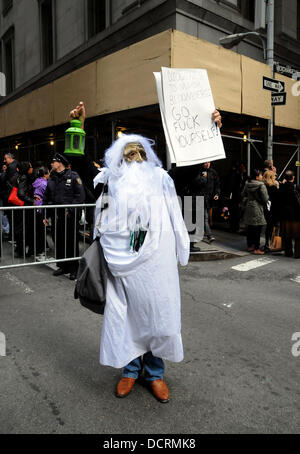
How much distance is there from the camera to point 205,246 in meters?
8.45

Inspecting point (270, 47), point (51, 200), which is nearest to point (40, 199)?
point (51, 200)

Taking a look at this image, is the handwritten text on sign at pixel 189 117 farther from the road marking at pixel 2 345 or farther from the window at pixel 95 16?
the window at pixel 95 16

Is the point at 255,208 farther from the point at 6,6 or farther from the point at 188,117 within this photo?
the point at 6,6

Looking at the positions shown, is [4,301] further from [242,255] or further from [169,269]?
[242,255]

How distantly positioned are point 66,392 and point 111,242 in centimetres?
119

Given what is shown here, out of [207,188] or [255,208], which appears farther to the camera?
[207,188]

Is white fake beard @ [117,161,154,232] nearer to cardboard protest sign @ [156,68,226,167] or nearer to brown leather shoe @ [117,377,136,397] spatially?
cardboard protest sign @ [156,68,226,167]

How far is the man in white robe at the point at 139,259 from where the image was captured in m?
2.56

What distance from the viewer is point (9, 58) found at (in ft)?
71.0

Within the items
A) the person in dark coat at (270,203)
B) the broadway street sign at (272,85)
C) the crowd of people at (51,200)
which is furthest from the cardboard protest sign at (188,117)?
the broadway street sign at (272,85)

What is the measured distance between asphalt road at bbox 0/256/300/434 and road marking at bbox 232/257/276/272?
153 centimetres

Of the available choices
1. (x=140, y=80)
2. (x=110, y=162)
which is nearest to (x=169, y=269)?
(x=110, y=162)

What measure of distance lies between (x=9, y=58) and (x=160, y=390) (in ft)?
76.5
